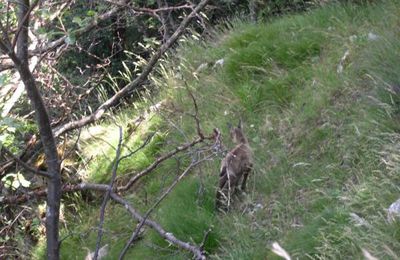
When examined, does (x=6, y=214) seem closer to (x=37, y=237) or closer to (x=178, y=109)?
(x=37, y=237)

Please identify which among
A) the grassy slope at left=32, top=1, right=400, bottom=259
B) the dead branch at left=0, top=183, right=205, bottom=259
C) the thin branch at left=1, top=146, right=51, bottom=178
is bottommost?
the grassy slope at left=32, top=1, right=400, bottom=259

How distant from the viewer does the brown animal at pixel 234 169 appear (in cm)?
434

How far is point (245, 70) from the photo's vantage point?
595 centimetres

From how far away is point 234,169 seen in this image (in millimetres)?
4336

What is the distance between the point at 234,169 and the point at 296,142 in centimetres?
72

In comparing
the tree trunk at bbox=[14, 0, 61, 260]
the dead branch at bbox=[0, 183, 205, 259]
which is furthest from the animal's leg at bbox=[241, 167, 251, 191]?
the tree trunk at bbox=[14, 0, 61, 260]

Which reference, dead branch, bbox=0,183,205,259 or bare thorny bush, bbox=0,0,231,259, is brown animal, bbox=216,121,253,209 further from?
dead branch, bbox=0,183,205,259

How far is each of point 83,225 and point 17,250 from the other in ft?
1.94

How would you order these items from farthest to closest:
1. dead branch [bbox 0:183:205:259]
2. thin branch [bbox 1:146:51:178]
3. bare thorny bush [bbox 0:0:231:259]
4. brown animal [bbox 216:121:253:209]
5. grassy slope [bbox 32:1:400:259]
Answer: brown animal [bbox 216:121:253:209], dead branch [bbox 0:183:205:259], grassy slope [bbox 32:1:400:259], bare thorny bush [bbox 0:0:231:259], thin branch [bbox 1:146:51:178]

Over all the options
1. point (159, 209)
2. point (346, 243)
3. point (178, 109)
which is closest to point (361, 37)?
point (178, 109)

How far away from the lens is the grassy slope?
355cm

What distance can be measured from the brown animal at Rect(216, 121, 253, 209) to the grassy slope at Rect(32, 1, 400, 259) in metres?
0.13

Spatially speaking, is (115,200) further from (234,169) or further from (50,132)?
(50,132)

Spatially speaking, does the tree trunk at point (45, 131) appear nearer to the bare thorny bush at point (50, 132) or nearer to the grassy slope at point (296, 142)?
the bare thorny bush at point (50, 132)
